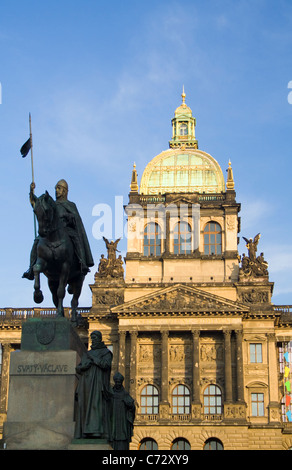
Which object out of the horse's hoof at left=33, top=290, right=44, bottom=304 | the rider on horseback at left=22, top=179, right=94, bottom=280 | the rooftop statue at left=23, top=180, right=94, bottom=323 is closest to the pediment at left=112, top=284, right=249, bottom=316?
the rooftop statue at left=23, top=180, right=94, bottom=323

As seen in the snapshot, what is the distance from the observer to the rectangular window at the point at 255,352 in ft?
209

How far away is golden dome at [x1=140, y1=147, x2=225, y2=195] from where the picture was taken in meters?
72.5

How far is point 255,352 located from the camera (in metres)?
63.9

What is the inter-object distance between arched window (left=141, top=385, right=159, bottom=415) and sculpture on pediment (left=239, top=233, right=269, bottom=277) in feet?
38.8

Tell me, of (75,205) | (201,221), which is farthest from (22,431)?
(201,221)

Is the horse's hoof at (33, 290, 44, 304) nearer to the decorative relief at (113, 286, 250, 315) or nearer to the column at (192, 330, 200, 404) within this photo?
the column at (192, 330, 200, 404)

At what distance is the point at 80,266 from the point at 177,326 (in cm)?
4650

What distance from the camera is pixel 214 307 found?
63000 millimetres

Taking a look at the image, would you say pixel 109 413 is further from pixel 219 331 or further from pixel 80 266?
pixel 219 331

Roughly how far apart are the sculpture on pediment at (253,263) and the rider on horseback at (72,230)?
162 ft

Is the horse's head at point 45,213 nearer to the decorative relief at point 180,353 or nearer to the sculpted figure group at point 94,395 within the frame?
the sculpted figure group at point 94,395

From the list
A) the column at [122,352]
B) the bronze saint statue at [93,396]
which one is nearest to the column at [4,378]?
the column at [122,352]
